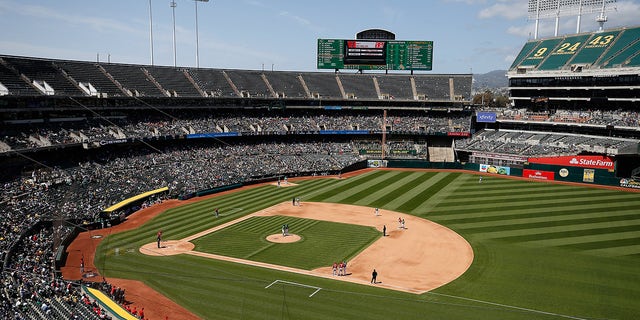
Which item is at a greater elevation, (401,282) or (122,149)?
(122,149)

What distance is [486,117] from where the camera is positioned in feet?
242

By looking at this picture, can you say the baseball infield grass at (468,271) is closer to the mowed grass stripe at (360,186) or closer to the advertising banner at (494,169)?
the mowed grass stripe at (360,186)

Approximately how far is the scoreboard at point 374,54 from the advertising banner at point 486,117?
12.4 m

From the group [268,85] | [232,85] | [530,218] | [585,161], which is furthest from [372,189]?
[232,85]

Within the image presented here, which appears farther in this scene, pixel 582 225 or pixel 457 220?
pixel 457 220

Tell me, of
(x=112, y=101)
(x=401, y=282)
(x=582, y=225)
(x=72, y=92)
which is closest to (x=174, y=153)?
(x=112, y=101)

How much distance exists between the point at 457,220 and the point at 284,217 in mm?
15616

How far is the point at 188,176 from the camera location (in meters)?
51.2

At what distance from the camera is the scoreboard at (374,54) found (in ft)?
254

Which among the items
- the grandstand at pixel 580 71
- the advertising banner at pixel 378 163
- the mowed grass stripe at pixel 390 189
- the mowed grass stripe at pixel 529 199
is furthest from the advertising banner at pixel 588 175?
the advertising banner at pixel 378 163

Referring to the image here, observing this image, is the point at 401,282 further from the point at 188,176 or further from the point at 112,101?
the point at 112,101

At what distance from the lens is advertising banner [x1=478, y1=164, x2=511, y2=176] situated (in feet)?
200

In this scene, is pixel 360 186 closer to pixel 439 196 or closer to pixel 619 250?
pixel 439 196

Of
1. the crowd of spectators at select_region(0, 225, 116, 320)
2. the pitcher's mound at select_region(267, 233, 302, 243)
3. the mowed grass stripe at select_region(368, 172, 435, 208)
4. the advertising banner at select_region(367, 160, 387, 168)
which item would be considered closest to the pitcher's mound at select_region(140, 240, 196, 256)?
the pitcher's mound at select_region(267, 233, 302, 243)
